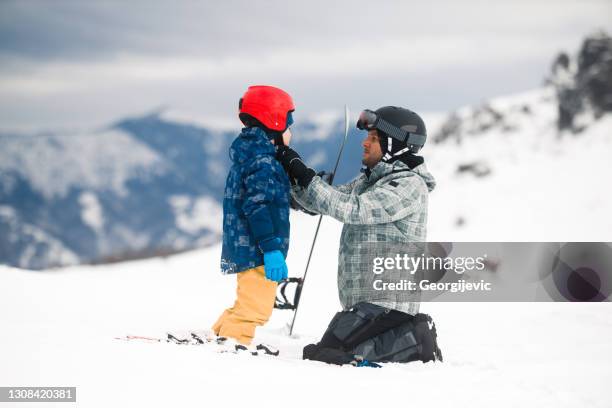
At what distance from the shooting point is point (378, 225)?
4957 millimetres

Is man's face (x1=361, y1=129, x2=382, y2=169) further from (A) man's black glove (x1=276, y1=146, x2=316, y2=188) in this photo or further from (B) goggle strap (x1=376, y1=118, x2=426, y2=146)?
(A) man's black glove (x1=276, y1=146, x2=316, y2=188)

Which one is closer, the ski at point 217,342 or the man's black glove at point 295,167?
the ski at point 217,342

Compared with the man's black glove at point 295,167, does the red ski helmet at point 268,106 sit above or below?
above

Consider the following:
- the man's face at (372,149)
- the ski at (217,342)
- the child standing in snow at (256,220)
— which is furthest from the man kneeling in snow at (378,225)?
the ski at (217,342)

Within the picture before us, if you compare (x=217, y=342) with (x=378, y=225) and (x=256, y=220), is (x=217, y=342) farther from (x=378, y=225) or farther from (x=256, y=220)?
(x=378, y=225)

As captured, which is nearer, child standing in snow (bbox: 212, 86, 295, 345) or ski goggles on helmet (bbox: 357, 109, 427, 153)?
child standing in snow (bbox: 212, 86, 295, 345)

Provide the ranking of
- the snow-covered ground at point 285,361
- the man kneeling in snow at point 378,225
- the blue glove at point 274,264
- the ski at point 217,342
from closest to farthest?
the snow-covered ground at point 285,361 → the ski at point 217,342 → the blue glove at point 274,264 → the man kneeling in snow at point 378,225

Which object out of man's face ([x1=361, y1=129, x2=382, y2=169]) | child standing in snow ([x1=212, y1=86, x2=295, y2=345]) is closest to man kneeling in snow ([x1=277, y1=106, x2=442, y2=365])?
man's face ([x1=361, y1=129, x2=382, y2=169])

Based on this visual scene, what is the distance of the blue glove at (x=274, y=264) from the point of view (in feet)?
15.1

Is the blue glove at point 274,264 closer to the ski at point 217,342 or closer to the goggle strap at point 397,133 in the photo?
the ski at point 217,342

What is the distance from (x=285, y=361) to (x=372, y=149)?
204 centimetres

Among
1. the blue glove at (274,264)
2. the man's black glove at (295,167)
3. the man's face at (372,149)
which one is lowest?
the blue glove at (274,264)

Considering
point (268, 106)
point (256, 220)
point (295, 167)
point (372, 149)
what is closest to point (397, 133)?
point (372, 149)

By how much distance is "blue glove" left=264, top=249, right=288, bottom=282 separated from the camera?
4609mm
